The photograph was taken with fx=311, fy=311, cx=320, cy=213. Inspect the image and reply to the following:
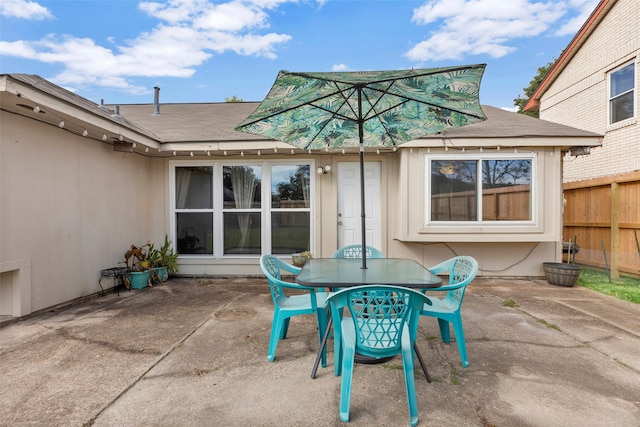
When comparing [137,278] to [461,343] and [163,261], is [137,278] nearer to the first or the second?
[163,261]

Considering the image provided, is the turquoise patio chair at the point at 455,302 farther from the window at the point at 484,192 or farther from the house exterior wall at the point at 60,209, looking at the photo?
the house exterior wall at the point at 60,209

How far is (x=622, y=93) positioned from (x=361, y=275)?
803 cm

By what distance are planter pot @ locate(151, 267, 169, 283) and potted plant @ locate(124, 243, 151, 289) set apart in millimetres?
101

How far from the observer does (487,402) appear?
199 centimetres

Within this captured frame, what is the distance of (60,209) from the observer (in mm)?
4074

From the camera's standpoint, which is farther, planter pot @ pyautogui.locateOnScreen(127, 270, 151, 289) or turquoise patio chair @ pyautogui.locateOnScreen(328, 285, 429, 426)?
planter pot @ pyautogui.locateOnScreen(127, 270, 151, 289)

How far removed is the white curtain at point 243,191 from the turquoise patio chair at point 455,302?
3.89 metres

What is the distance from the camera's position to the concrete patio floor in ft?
6.11

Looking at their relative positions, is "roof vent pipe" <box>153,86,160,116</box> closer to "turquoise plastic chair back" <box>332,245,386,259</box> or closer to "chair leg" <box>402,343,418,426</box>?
"turquoise plastic chair back" <box>332,245,386,259</box>

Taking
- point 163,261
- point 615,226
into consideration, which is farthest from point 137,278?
point 615,226

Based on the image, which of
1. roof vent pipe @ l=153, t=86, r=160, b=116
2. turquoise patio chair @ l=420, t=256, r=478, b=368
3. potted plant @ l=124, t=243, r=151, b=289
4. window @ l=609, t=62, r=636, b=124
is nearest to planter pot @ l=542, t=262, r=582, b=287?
turquoise patio chair @ l=420, t=256, r=478, b=368

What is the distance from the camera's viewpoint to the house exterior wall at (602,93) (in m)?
6.34

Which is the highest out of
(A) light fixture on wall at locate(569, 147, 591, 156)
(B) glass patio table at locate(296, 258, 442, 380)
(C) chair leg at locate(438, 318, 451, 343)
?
(A) light fixture on wall at locate(569, 147, 591, 156)

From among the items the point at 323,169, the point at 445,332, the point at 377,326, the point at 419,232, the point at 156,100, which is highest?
the point at 156,100
